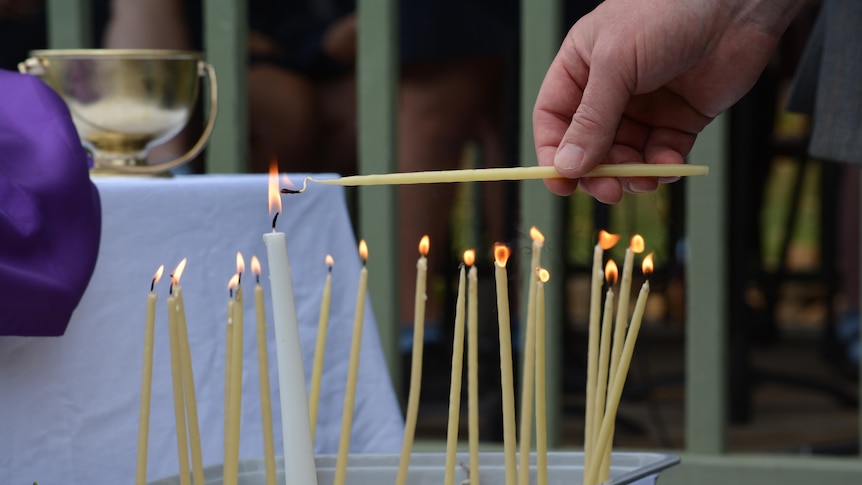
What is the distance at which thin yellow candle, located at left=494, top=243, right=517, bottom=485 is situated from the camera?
0.58 metres

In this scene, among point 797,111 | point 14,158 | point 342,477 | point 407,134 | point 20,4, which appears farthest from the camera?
point 407,134

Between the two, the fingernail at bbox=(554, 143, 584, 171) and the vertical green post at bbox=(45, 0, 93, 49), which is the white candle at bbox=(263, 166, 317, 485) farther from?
the vertical green post at bbox=(45, 0, 93, 49)

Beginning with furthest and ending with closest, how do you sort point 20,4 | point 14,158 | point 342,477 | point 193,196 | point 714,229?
point 20,4, point 714,229, point 193,196, point 14,158, point 342,477

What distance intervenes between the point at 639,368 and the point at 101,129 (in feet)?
6.58

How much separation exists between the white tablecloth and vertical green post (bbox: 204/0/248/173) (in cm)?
56

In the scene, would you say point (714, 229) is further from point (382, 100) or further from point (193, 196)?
point (193, 196)

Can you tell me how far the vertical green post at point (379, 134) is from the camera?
5.30ft

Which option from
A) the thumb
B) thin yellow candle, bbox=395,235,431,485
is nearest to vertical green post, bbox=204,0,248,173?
the thumb

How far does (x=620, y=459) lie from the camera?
666 mm

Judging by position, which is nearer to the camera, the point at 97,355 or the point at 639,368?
the point at 97,355

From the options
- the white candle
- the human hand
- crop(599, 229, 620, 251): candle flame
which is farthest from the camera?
the human hand

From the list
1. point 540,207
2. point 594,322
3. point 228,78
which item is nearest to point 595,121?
point 594,322

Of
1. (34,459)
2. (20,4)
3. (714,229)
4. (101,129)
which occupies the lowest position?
(34,459)

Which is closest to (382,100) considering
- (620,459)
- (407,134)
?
(407,134)
